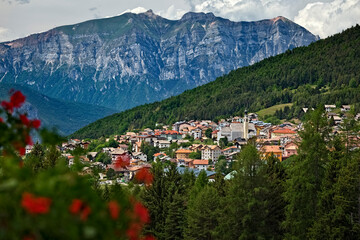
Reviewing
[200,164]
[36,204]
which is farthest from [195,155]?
[36,204]

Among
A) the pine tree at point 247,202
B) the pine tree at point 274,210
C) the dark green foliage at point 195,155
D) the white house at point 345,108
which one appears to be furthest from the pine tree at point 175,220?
the white house at point 345,108

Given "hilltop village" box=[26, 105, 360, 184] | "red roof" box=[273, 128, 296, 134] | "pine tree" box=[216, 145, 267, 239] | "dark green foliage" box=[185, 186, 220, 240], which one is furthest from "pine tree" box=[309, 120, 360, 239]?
"red roof" box=[273, 128, 296, 134]

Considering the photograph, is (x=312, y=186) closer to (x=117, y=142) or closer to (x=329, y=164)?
(x=329, y=164)

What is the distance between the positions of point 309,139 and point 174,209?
12.6 meters

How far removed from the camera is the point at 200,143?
119 metres

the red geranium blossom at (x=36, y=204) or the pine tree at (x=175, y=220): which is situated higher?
the red geranium blossom at (x=36, y=204)

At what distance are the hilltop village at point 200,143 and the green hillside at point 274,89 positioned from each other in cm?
1164

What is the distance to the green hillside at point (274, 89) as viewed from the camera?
139 m

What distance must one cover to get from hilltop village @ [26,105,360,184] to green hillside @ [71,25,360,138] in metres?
11.6

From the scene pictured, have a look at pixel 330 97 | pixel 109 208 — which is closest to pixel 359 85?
pixel 330 97

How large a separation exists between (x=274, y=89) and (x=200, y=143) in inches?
1960

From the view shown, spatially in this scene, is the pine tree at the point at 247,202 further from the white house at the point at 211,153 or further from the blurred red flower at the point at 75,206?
the white house at the point at 211,153

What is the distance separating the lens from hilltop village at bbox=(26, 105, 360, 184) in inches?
3615

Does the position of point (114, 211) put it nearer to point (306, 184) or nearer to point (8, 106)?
point (8, 106)
